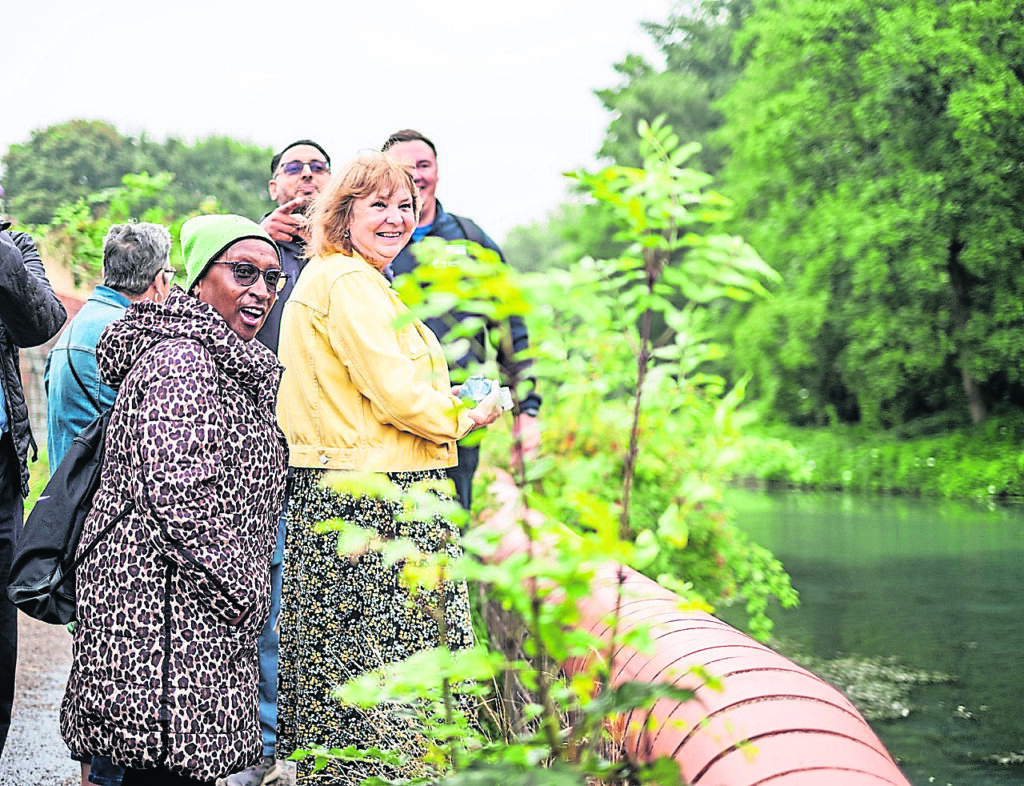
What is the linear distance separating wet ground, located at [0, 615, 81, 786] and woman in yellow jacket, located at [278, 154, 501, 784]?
171 cm

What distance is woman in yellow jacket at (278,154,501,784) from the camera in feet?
10.7

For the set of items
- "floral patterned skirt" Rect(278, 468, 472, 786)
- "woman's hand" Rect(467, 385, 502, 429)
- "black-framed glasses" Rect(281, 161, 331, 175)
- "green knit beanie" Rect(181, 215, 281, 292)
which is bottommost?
"floral patterned skirt" Rect(278, 468, 472, 786)

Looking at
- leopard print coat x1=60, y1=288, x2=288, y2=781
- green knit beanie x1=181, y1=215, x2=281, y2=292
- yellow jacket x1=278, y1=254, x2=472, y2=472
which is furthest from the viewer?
yellow jacket x1=278, y1=254, x2=472, y2=472

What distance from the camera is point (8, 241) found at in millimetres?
3561

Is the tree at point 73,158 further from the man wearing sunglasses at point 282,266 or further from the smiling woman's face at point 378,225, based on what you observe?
the smiling woman's face at point 378,225

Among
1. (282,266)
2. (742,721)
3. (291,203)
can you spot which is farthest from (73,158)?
(742,721)

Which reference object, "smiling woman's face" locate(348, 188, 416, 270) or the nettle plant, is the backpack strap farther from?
the nettle plant

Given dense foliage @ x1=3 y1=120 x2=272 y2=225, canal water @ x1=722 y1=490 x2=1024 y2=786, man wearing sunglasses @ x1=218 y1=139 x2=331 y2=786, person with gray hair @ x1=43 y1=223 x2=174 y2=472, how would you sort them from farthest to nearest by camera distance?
dense foliage @ x1=3 y1=120 x2=272 y2=225 < canal water @ x1=722 y1=490 x2=1024 y2=786 < man wearing sunglasses @ x1=218 y1=139 x2=331 y2=786 < person with gray hair @ x1=43 y1=223 x2=174 y2=472

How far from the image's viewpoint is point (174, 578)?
8.79 feet

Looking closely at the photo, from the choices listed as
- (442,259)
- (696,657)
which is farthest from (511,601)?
(696,657)

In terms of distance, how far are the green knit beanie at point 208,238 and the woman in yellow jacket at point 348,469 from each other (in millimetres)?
295

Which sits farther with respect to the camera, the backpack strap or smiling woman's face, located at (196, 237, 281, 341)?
the backpack strap

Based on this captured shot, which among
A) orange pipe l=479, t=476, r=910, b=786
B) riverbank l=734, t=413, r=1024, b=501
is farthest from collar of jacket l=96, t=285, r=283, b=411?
riverbank l=734, t=413, r=1024, b=501

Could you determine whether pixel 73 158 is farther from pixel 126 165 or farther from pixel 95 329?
pixel 95 329
